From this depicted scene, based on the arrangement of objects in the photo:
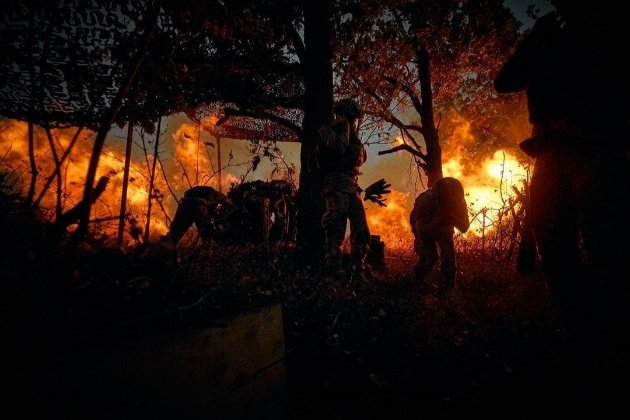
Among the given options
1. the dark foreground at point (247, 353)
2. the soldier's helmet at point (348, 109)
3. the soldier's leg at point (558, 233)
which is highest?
the soldier's helmet at point (348, 109)

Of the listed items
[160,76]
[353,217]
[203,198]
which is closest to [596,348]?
[353,217]

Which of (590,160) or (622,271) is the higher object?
(590,160)

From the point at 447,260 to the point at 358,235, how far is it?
145 centimetres

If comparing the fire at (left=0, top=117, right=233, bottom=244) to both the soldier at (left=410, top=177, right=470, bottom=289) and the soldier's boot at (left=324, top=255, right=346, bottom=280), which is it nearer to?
the soldier's boot at (left=324, top=255, right=346, bottom=280)

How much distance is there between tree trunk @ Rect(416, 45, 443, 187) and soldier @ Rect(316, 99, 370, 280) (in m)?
3.99

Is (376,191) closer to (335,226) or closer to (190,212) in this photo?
(335,226)

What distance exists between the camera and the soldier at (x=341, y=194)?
15.6ft

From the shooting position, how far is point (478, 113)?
10445mm

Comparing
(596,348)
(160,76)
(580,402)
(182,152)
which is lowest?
(580,402)

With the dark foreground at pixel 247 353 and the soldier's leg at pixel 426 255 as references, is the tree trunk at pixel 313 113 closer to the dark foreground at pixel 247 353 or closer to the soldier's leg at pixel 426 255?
the soldier's leg at pixel 426 255

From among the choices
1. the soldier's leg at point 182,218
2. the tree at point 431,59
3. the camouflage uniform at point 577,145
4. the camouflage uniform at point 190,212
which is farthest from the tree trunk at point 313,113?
the camouflage uniform at point 577,145

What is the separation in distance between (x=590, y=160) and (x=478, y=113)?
9.76m

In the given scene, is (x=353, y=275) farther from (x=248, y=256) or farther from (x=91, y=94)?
(x=91, y=94)

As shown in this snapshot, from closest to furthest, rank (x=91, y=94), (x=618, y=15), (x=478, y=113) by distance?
(x=618, y=15) < (x=91, y=94) < (x=478, y=113)
